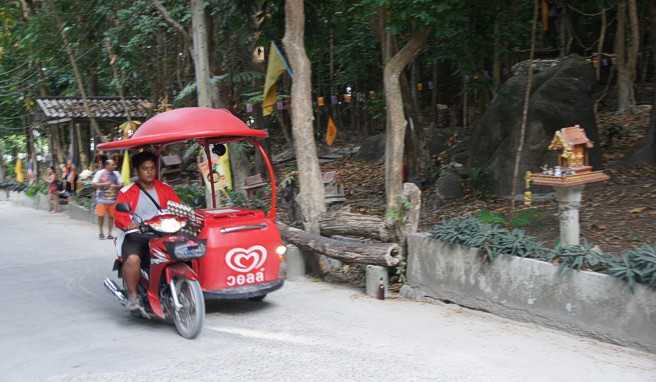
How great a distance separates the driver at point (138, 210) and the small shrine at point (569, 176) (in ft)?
13.9

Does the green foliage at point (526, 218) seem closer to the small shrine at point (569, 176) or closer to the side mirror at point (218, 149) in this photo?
the small shrine at point (569, 176)

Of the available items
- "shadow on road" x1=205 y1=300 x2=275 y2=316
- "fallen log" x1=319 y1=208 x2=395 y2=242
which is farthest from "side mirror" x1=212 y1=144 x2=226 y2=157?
"fallen log" x1=319 y1=208 x2=395 y2=242

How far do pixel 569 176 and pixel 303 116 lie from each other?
418cm

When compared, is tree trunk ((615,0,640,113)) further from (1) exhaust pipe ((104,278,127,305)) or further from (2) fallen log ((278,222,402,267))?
(1) exhaust pipe ((104,278,127,305))

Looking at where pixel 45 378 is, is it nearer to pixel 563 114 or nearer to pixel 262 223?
pixel 262 223

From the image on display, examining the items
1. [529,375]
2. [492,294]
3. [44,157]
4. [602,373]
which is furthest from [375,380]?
[44,157]

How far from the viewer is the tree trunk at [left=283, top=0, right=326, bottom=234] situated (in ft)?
32.3

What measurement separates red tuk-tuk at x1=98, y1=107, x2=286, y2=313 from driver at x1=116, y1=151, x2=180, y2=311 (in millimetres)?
305

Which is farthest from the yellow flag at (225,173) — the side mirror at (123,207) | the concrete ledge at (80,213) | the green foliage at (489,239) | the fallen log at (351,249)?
the green foliage at (489,239)

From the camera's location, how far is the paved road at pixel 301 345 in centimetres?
540

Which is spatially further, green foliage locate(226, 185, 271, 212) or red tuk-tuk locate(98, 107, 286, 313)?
green foliage locate(226, 185, 271, 212)

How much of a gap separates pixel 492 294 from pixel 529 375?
1.78 meters

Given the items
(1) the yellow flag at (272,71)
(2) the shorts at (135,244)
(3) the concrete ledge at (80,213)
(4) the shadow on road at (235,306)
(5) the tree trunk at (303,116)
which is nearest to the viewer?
(2) the shorts at (135,244)

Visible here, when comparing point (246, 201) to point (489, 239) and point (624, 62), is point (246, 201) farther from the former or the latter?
point (624, 62)
